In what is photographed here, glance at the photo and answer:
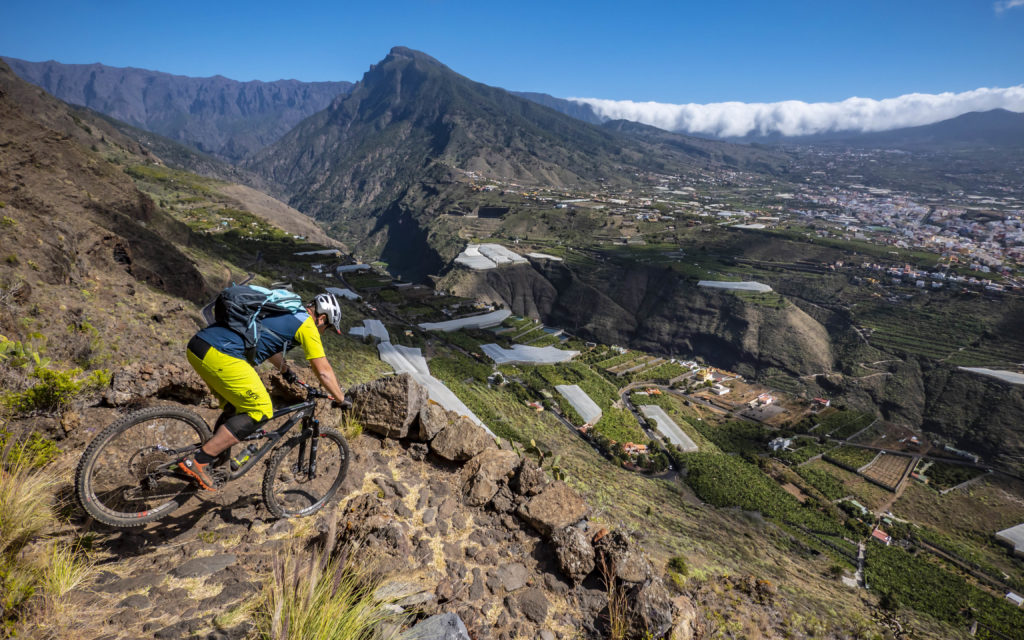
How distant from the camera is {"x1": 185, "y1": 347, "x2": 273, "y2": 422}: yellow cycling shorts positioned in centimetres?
358

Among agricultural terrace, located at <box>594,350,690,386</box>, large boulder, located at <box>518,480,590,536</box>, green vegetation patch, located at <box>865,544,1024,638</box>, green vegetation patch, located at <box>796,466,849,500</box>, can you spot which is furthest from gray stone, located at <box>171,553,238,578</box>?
agricultural terrace, located at <box>594,350,690,386</box>

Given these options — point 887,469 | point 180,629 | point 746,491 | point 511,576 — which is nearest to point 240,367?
point 180,629

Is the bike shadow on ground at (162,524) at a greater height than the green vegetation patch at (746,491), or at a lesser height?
greater

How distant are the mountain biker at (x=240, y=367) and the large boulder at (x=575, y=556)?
2.82m

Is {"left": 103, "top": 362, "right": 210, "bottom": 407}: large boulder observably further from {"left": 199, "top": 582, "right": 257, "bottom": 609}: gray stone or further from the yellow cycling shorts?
{"left": 199, "top": 582, "right": 257, "bottom": 609}: gray stone

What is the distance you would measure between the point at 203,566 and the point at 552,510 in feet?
11.2

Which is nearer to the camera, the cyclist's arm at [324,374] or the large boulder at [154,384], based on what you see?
the cyclist's arm at [324,374]

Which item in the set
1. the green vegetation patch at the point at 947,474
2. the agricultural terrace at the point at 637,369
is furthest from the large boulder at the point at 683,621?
the green vegetation patch at the point at 947,474

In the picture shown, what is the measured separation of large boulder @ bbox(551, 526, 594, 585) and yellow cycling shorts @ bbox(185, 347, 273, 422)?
3.26 m

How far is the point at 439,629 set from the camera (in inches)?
120

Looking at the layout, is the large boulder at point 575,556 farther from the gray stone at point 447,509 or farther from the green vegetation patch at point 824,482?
the green vegetation patch at point 824,482

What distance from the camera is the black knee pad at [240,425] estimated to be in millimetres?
3847

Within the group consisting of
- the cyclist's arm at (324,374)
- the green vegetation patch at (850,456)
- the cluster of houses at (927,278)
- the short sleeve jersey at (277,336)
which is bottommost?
the green vegetation patch at (850,456)

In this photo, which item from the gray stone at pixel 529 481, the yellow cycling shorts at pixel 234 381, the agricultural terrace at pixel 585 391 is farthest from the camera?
the agricultural terrace at pixel 585 391
